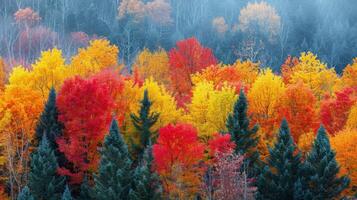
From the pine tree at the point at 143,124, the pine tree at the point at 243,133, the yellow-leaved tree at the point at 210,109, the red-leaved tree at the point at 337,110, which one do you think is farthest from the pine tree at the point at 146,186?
the red-leaved tree at the point at 337,110

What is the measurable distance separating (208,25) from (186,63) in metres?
31.9

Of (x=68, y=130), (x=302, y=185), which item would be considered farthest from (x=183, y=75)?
(x=302, y=185)

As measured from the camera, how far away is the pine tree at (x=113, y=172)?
3603 cm

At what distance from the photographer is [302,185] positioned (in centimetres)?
3691

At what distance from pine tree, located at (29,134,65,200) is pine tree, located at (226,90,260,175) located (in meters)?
14.1

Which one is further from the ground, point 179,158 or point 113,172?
point 179,158

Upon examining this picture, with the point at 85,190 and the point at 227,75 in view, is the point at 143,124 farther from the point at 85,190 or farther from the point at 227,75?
the point at 227,75

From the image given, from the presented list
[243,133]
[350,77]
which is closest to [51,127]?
[243,133]

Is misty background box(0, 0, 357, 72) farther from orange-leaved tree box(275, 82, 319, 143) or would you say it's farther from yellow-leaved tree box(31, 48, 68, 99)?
orange-leaved tree box(275, 82, 319, 143)

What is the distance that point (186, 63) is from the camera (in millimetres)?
69938

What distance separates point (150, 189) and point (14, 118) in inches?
570

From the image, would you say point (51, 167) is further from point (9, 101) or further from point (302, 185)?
point (302, 185)

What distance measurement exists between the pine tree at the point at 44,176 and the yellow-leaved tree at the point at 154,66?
112ft

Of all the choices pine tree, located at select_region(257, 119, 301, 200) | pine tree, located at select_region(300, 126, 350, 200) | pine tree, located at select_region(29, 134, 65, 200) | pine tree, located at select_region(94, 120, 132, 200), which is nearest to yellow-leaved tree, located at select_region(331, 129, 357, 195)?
pine tree, located at select_region(300, 126, 350, 200)
